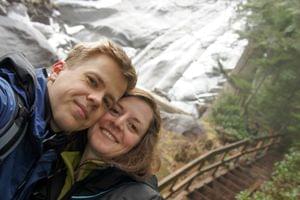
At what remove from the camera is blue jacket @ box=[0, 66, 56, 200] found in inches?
82.7

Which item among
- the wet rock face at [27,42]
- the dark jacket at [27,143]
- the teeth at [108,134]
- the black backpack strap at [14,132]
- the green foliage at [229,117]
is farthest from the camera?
the green foliage at [229,117]

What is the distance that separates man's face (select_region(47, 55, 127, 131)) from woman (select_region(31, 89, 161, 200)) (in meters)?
0.19

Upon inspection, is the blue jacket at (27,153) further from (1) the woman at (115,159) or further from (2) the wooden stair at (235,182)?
(2) the wooden stair at (235,182)

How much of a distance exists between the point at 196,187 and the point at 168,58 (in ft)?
53.3

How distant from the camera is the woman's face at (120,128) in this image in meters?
2.72

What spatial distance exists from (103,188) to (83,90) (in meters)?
0.66

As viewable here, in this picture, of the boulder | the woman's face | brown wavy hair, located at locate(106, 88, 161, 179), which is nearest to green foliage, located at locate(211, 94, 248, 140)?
the boulder

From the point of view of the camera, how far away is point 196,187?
368 inches

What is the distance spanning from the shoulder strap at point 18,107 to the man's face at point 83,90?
0.27 m

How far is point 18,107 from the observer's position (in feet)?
6.57

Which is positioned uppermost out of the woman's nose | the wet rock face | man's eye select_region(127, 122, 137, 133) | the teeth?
the woman's nose

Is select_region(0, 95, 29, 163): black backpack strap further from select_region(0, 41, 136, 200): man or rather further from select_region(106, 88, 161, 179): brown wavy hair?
select_region(106, 88, 161, 179): brown wavy hair

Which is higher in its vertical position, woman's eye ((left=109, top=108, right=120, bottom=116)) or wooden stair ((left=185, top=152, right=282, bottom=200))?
woman's eye ((left=109, top=108, right=120, bottom=116))

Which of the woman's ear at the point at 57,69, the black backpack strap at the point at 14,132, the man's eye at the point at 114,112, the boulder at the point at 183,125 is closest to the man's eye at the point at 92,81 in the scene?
the woman's ear at the point at 57,69
